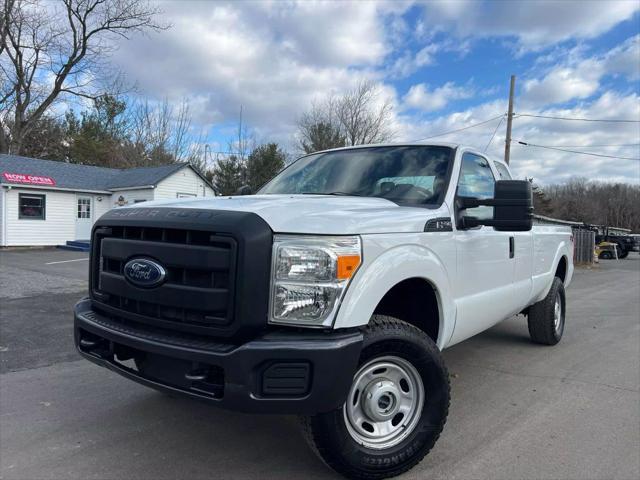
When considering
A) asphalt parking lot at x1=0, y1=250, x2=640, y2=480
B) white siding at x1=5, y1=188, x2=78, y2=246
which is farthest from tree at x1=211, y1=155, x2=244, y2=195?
asphalt parking lot at x1=0, y1=250, x2=640, y2=480

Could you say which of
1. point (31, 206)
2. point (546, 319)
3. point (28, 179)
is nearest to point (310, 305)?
point (546, 319)

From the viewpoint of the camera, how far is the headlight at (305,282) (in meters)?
2.41

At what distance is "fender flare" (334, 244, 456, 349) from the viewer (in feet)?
8.10

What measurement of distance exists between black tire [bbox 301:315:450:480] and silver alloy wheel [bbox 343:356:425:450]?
3 cm

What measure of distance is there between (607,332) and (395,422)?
5.32 meters

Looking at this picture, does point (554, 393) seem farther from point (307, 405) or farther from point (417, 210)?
point (307, 405)

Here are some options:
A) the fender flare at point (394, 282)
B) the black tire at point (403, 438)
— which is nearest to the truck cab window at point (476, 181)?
the fender flare at point (394, 282)

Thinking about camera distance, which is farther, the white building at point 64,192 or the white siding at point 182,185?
the white siding at point 182,185

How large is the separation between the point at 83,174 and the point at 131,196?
10.3 feet

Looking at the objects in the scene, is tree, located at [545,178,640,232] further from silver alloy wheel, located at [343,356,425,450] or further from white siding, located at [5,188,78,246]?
silver alloy wheel, located at [343,356,425,450]

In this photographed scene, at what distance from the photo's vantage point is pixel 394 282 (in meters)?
2.74

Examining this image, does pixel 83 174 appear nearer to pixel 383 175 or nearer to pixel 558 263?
pixel 558 263

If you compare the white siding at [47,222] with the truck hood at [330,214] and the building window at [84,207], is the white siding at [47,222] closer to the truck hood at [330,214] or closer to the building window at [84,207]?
the building window at [84,207]

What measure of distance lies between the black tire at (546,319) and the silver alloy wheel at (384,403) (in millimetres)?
3399
